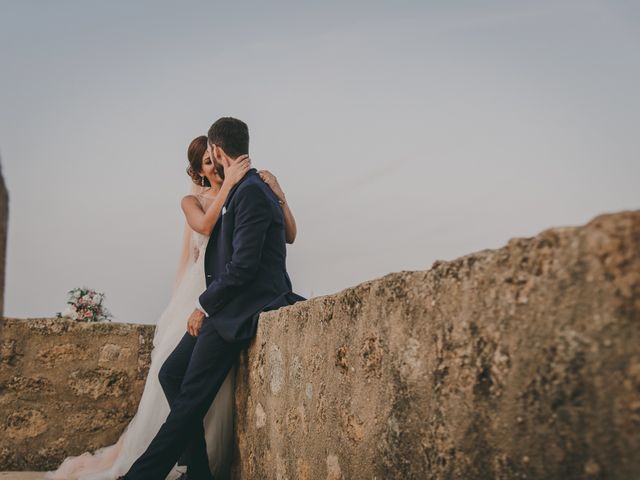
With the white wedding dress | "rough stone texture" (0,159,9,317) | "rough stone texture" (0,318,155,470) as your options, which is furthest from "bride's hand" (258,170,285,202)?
"rough stone texture" (0,159,9,317)

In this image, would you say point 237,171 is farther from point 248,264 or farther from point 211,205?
point 248,264

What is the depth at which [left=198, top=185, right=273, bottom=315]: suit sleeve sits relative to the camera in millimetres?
3564

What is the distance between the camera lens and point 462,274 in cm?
172

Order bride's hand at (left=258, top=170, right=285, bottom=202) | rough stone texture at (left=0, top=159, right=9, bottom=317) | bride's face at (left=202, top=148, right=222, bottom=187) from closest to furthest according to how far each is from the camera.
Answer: rough stone texture at (left=0, top=159, right=9, bottom=317) < bride's hand at (left=258, top=170, right=285, bottom=202) < bride's face at (left=202, top=148, right=222, bottom=187)

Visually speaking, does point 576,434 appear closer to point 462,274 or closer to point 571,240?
point 571,240

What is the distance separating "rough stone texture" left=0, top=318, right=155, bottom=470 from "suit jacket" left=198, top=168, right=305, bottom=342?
5.56ft

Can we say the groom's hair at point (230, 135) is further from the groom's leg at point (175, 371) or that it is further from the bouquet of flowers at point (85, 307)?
the bouquet of flowers at point (85, 307)

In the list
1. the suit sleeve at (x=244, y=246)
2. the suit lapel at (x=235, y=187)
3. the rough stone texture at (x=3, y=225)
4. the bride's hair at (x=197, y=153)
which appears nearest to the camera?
the rough stone texture at (x=3, y=225)

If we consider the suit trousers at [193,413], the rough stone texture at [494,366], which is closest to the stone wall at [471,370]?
the rough stone texture at [494,366]

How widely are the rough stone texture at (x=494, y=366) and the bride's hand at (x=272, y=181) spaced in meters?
1.49

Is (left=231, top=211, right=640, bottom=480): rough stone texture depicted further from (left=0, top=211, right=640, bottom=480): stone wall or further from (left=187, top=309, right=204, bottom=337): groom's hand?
(left=187, top=309, right=204, bottom=337): groom's hand

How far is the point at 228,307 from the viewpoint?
3.69 m

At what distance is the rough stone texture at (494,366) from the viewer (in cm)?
130

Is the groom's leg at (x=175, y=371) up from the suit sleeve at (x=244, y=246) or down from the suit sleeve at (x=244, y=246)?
down
